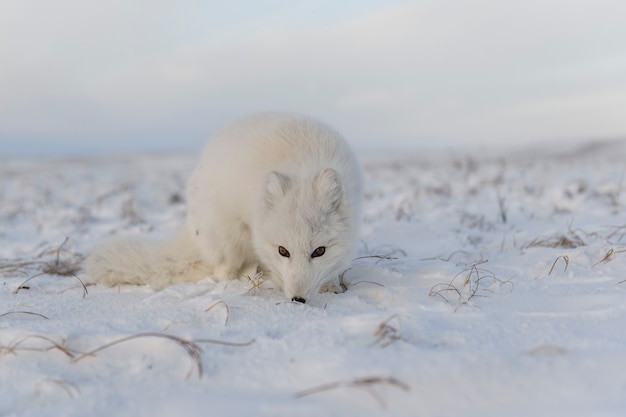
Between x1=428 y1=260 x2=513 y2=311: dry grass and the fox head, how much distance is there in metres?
0.57

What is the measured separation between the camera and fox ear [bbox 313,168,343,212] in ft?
9.71

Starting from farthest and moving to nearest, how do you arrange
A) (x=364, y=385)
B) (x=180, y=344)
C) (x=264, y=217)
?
(x=264, y=217), (x=180, y=344), (x=364, y=385)

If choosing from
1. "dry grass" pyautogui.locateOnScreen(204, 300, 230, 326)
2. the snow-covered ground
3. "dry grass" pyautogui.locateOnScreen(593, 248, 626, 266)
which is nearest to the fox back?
the snow-covered ground

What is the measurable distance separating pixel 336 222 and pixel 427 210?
411cm

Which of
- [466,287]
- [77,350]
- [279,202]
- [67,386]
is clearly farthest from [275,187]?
[67,386]

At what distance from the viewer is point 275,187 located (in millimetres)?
3010

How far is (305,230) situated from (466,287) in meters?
0.97

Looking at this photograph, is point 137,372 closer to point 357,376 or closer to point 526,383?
point 357,376

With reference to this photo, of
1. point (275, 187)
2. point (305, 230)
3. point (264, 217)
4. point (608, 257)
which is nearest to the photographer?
point (305, 230)

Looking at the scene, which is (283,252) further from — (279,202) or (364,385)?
(364,385)

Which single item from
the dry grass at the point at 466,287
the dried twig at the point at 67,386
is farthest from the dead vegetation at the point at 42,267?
the dry grass at the point at 466,287

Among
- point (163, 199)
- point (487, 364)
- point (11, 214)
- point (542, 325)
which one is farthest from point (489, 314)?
point (163, 199)

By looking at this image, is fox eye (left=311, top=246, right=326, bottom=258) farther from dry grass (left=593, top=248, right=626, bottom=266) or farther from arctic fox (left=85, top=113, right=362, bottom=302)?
dry grass (left=593, top=248, right=626, bottom=266)

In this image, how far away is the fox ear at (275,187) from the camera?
2992 mm
